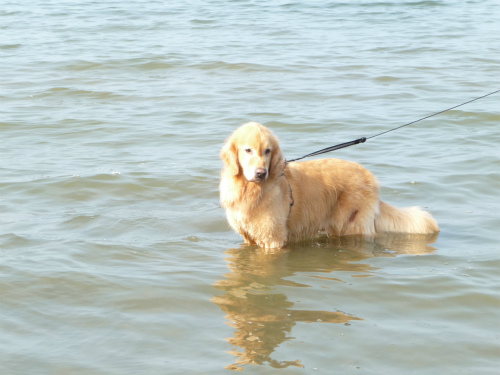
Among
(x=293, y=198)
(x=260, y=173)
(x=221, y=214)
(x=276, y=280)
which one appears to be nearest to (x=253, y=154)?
(x=260, y=173)

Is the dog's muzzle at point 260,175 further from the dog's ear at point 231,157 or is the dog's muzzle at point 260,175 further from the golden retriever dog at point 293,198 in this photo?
the dog's ear at point 231,157

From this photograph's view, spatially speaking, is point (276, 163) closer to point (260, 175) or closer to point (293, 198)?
point (260, 175)

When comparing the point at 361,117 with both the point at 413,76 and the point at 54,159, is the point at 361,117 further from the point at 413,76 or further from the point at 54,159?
the point at 54,159

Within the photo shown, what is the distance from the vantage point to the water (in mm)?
5160

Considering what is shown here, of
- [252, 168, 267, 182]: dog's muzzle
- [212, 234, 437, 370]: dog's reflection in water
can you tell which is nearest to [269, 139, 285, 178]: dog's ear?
[252, 168, 267, 182]: dog's muzzle

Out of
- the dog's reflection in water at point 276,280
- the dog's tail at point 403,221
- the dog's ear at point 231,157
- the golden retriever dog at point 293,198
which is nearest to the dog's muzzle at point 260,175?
the golden retriever dog at point 293,198

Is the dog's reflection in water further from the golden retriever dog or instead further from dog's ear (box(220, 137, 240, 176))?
dog's ear (box(220, 137, 240, 176))

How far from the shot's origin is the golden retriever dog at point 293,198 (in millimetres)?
6430

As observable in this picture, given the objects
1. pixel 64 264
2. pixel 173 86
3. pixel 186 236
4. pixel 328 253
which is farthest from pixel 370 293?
pixel 173 86

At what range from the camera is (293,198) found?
6.95 m

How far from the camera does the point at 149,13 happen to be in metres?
23.7

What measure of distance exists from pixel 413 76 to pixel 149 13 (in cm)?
1155

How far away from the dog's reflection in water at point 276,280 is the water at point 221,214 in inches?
0.8

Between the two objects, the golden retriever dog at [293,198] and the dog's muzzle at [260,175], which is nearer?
the dog's muzzle at [260,175]
